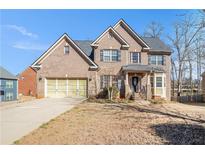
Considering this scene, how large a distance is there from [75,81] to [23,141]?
18818 mm

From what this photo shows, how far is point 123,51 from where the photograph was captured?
26891 mm

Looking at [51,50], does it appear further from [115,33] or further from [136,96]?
[136,96]

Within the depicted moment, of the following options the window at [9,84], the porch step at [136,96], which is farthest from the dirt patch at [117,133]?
the porch step at [136,96]

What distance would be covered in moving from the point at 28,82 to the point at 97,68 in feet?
29.1

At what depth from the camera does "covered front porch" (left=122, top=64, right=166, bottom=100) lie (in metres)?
25.7

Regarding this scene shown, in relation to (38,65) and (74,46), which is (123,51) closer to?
(74,46)

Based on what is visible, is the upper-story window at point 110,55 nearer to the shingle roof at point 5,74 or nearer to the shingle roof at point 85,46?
the shingle roof at point 85,46

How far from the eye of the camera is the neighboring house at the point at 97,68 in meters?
26.4

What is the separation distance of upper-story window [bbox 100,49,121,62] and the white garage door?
3.08 meters

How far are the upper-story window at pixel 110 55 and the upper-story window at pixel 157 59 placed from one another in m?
3.70

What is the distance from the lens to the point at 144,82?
1056 inches

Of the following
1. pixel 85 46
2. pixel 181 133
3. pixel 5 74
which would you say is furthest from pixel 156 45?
pixel 181 133

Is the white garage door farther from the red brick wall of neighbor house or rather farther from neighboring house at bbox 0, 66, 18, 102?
neighboring house at bbox 0, 66, 18, 102
